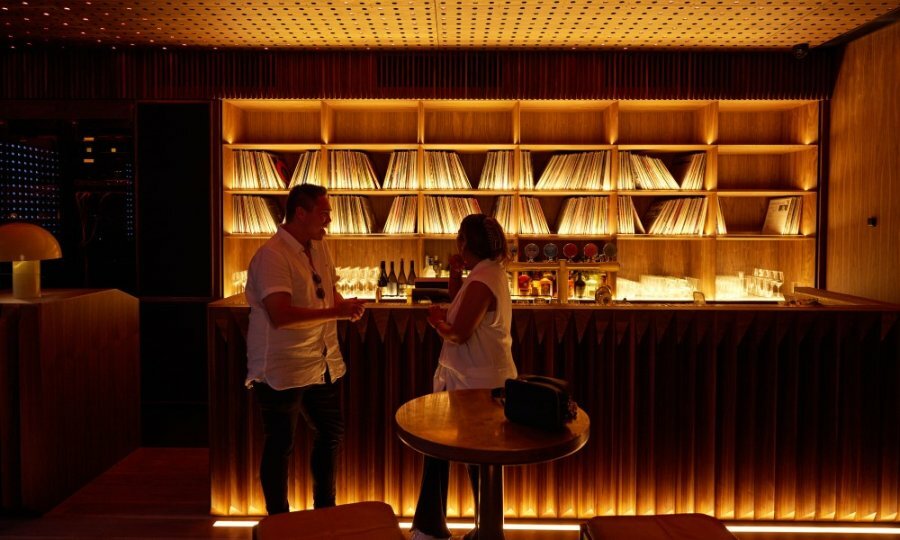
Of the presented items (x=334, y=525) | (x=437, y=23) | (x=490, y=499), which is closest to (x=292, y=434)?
(x=334, y=525)

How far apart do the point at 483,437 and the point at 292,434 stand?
3.64ft

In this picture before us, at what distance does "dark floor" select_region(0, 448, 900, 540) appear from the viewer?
3031mm

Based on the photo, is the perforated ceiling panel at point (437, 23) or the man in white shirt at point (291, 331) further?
the perforated ceiling panel at point (437, 23)

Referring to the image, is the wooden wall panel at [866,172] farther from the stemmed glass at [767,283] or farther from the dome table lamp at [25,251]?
the dome table lamp at [25,251]

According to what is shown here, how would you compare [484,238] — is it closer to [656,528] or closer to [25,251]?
[656,528]

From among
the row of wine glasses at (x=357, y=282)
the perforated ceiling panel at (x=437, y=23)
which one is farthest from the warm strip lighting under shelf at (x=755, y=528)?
the perforated ceiling panel at (x=437, y=23)

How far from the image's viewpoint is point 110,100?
4.93 meters

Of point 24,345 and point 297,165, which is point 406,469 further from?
point 297,165

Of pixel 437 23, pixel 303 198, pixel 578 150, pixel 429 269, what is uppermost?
pixel 437 23

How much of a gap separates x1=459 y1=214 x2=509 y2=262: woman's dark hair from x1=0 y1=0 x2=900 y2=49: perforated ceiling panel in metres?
2.05

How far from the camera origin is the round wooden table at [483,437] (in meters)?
1.69

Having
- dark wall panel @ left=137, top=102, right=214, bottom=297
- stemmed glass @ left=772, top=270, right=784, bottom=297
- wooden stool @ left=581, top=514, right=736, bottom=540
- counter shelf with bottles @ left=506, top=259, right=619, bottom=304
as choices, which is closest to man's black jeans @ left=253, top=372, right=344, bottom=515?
wooden stool @ left=581, top=514, right=736, bottom=540

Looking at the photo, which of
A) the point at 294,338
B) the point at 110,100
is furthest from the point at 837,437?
the point at 110,100

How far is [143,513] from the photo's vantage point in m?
3.31
